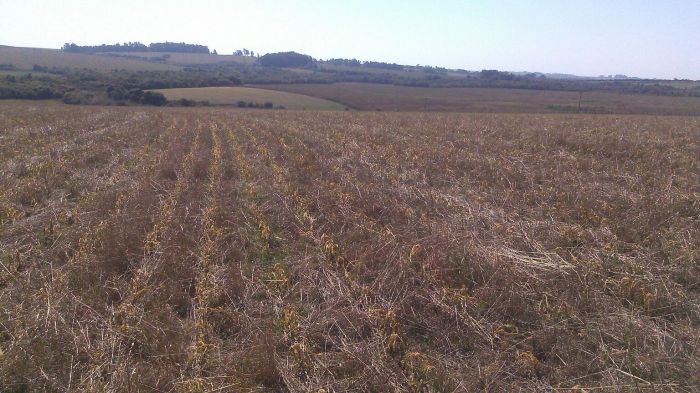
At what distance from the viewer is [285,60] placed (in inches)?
6186

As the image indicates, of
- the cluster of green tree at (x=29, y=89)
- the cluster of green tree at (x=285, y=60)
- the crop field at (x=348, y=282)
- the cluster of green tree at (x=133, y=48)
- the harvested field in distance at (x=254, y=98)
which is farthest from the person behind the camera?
the cluster of green tree at (x=133, y=48)

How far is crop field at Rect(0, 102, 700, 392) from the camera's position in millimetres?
3668

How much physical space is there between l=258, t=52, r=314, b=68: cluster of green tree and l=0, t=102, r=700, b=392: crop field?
15165 centimetres

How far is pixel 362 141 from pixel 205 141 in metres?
6.36

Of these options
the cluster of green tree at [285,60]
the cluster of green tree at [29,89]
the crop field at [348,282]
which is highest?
the cluster of green tree at [285,60]

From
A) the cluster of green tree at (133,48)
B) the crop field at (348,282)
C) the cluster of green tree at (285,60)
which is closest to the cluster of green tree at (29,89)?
the crop field at (348,282)

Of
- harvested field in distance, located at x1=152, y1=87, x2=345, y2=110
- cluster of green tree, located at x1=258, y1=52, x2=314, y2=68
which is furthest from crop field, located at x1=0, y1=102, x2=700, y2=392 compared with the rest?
cluster of green tree, located at x1=258, y1=52, x2=314, y2=68

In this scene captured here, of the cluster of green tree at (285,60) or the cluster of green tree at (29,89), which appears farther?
the cluster of green tree at (285,60)

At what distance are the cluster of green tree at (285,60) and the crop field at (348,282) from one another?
151648mm

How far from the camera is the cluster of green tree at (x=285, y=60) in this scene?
153 metres

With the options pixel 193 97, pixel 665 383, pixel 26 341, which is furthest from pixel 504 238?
pixel 193 97

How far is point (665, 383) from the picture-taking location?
3.47m

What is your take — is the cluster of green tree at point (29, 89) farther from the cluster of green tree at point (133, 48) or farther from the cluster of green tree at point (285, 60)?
the cluster of green tree at point (133, 48)

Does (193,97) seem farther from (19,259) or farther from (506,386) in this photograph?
(506,386)
